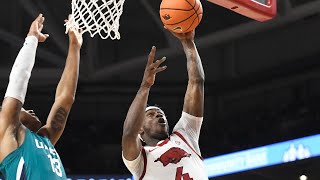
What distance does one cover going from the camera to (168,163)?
146 inches

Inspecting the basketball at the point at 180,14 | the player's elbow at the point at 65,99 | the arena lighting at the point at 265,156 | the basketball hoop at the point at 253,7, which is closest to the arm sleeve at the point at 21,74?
the player's elbow at the point at 65,99

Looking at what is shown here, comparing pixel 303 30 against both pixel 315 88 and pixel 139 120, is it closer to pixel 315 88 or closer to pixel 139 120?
pixel 315 88

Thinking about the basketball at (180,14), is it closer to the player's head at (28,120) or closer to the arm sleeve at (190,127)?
the arm sleeve at (190,127)

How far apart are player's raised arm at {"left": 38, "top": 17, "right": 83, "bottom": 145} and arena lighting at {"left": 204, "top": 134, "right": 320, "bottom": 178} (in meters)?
5.45

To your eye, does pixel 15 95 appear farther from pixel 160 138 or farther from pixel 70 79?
pixel 160 138

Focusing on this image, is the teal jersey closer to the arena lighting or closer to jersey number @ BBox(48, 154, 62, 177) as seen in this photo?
jersey number @ BBox(48, 154, 62, 177)

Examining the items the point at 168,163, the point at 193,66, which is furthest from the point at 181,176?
the point at 193,66

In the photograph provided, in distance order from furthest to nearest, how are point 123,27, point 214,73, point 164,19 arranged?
1. point 214,73
2. point 123,27
3. point 164,19

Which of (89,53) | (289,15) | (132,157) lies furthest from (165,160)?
→ (89,53)

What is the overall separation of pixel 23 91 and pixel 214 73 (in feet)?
29.1

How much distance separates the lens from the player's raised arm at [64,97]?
11.5 ft

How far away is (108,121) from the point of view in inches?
468

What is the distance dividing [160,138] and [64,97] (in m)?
0.68

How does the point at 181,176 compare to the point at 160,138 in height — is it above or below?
below
